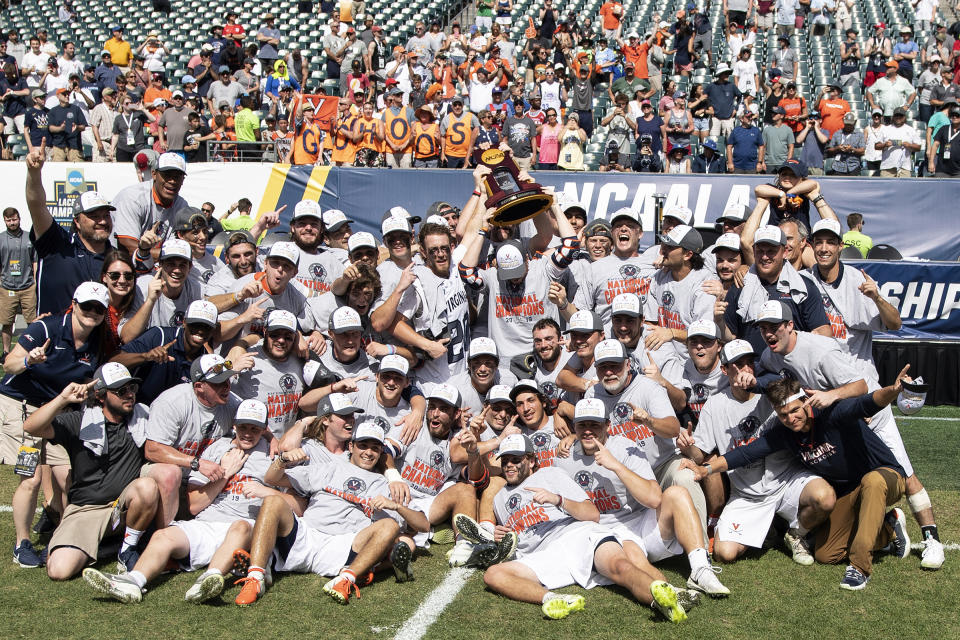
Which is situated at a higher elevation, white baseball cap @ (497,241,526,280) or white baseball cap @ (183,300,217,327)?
white baseball cap @ (497,241,526,280)

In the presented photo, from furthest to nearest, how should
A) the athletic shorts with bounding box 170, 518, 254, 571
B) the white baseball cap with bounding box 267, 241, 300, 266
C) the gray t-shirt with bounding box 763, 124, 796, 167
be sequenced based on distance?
the gray t-shirt with bounding box 763, 124, 796, 167
the white baseball cap with bounding box 267, 241, 300, 266
the athletic shorts with bounding box 170, 518, 254, 571

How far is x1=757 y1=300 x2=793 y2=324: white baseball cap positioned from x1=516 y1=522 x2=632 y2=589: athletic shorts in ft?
5.70

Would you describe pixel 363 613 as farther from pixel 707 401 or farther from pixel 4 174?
pixel 4 174

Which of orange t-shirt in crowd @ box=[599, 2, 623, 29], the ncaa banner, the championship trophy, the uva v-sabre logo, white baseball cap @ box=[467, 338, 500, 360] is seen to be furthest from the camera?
orange t-shirt in crowd @ box=[599, 2, 623, 29]

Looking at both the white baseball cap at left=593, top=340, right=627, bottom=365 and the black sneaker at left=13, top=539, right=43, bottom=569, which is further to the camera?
the white baseball cap at left=593, top=340, right=627, bottom=365

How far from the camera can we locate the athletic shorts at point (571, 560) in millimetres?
6074

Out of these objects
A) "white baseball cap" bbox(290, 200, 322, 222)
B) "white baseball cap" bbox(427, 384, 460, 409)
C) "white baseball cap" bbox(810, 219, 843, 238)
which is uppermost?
"white baseball cap" bbox(810, 219, 843, 238)

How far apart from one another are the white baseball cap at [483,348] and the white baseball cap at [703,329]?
1.43 meters

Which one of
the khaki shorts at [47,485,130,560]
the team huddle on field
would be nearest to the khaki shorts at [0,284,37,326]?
the team huddle on field

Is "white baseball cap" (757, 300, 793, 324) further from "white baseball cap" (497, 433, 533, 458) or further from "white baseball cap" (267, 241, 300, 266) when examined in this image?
"white baseball cap" (267, 241, 300, 266)

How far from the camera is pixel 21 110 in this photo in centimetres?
2173

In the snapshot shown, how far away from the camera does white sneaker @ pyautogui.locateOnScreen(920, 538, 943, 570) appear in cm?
642

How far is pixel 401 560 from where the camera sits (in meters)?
6.20

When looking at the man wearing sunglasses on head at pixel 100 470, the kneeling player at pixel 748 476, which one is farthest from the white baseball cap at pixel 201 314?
the kneeling player at pixel 748 476
